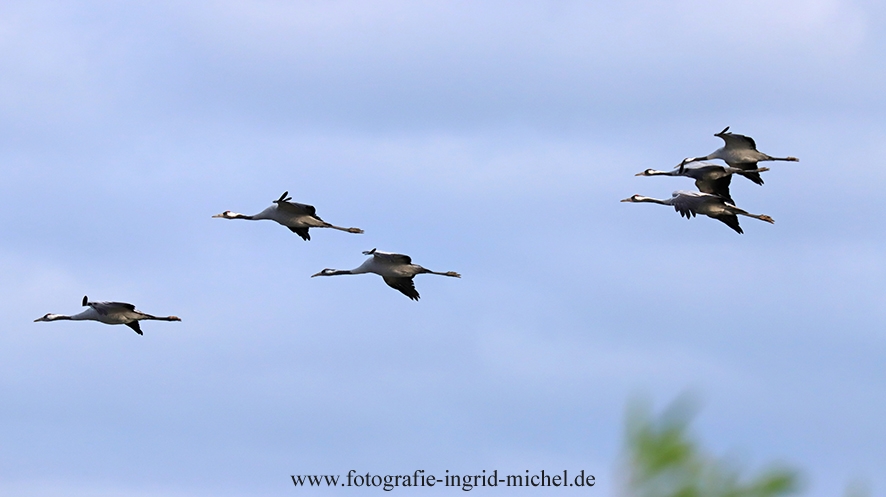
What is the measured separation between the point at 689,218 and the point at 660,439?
38.9m

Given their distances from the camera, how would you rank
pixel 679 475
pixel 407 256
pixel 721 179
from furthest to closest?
1. pixel 721 179
2. pixel 407 256
3. pixel 679 475

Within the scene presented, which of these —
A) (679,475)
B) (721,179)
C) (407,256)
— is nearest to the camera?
(679,475)

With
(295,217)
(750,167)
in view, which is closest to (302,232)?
(295,217)

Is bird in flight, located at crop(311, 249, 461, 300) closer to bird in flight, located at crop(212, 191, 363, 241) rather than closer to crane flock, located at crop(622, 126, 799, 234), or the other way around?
bird in flight, located at crop(212, 191, 363, 241)

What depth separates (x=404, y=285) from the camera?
45938mm

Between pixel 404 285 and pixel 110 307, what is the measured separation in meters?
9.06

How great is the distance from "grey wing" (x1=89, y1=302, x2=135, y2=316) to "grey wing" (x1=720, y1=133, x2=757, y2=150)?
19182 mm

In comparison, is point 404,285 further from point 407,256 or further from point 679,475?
point 679,475

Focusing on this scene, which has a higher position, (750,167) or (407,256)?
(750,167)

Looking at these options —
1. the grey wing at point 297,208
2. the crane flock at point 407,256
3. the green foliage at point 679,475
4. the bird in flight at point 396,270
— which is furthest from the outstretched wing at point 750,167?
the green foliage at point 679,475

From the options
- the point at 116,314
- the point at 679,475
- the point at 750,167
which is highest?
the point at 750,167

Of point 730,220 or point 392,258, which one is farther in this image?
point 730,220

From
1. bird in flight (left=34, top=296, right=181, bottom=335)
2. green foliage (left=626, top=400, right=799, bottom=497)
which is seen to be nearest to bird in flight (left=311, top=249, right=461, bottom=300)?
bird in flight (left=34, top=296, right=181, bottom=335)

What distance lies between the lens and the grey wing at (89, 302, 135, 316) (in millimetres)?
44344
